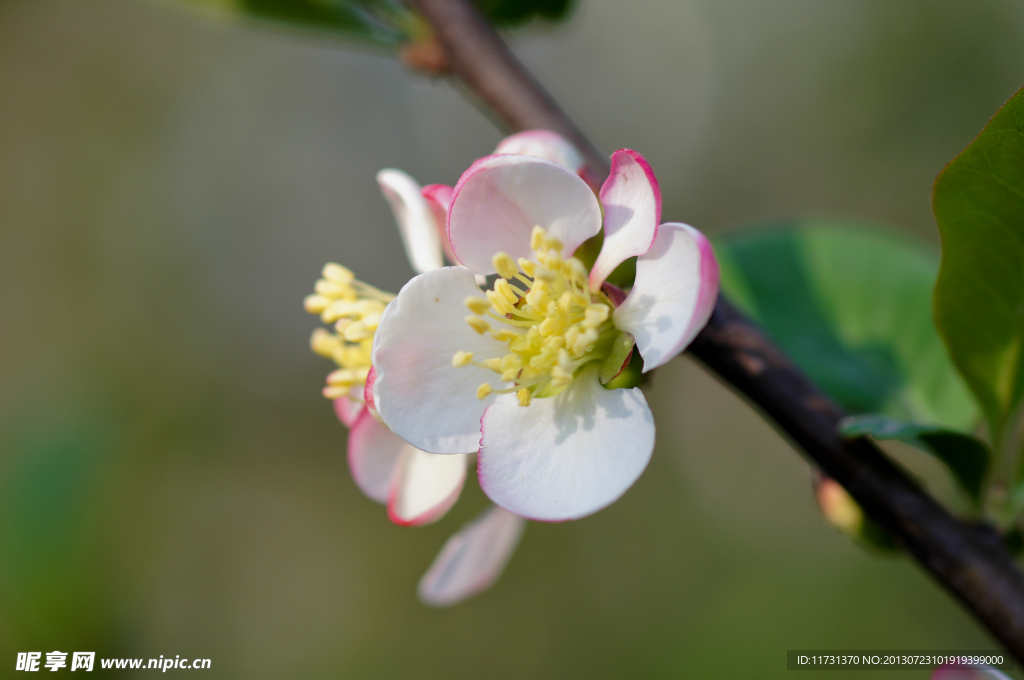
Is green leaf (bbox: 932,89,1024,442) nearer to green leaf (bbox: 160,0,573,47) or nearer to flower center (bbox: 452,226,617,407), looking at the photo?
flower center (bbox: 452,226,617,407)

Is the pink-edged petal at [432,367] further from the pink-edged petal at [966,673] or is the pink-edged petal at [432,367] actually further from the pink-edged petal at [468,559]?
the pink-edged petal at [966,673]

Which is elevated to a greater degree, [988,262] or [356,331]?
[356,331]

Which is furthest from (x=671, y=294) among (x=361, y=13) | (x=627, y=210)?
(x=361, y=13)

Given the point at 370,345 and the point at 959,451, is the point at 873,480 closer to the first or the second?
the point at 959,451

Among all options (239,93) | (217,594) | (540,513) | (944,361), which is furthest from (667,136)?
(540,513)

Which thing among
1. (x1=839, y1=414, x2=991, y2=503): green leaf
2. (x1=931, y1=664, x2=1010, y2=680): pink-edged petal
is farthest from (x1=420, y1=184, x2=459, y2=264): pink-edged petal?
(x1=931, y1=664, x2=1010, y2=680): pink-edged petal
